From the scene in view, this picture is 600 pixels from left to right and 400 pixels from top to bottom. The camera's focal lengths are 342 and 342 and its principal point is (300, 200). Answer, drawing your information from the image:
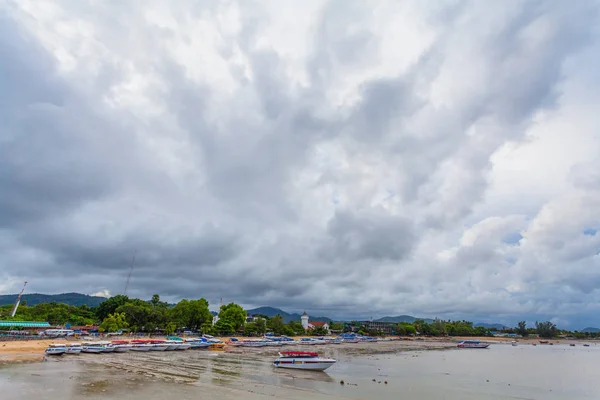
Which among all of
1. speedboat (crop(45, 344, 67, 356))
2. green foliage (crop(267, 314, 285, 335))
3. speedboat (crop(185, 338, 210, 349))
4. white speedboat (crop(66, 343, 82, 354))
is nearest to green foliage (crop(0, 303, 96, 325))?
speedboat (crop(185, 338, 210, 349))

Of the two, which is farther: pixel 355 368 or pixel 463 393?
pixel 355 368

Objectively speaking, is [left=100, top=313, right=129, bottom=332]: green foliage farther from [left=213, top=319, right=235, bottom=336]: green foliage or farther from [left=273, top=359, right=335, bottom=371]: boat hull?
[left=273, top=359, right=335, bottom=371]: boat hull

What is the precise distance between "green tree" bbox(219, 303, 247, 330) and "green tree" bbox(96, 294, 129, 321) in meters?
32.2

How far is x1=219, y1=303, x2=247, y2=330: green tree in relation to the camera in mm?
109562

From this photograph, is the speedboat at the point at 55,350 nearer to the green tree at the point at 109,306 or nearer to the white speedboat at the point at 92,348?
the white speedboat at the point at 92,348

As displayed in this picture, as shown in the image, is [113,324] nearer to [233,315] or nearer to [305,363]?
[233,315]

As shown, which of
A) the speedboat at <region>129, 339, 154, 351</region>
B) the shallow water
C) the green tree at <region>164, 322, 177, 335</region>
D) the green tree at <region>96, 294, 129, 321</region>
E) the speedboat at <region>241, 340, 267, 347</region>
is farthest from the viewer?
the green tree at <region>96, 294, 129, 321</region>

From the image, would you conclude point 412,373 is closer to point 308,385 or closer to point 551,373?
point 308,385

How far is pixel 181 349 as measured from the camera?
220ft

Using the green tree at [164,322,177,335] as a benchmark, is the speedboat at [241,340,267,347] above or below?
below

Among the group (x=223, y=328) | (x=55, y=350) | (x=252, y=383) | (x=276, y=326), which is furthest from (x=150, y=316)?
(x=252, y=383)

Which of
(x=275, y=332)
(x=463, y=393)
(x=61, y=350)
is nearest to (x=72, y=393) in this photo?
(x=61, y=350)

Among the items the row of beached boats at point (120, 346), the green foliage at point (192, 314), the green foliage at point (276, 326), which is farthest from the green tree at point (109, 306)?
the green foliage at point (276, 326)

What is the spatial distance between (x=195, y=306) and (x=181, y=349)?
42.6m
